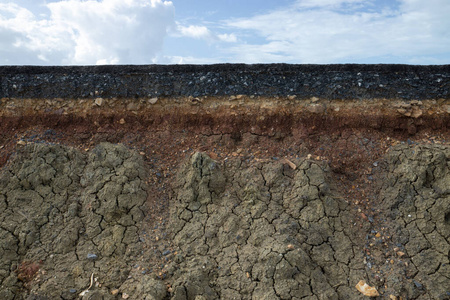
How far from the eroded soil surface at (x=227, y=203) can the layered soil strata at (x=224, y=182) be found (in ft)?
0.07

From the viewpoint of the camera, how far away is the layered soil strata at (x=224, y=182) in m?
4.21

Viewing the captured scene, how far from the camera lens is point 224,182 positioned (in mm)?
5051

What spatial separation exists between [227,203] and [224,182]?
366 millimetres

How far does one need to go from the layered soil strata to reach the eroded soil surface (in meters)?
0.02

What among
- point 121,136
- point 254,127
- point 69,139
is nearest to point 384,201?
point 254,127

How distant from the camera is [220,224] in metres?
4.66

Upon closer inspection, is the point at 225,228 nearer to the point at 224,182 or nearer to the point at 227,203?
the point at 227,203

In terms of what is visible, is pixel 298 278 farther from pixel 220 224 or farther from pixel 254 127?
pixel 254 127

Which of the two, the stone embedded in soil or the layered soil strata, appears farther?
the layered soil strata

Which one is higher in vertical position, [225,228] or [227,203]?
[227,203]

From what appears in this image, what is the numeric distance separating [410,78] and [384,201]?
2463mm

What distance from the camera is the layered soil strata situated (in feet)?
13.8

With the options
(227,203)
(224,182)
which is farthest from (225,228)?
(224,182)

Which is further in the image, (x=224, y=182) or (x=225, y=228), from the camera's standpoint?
(x=224, y=182)
